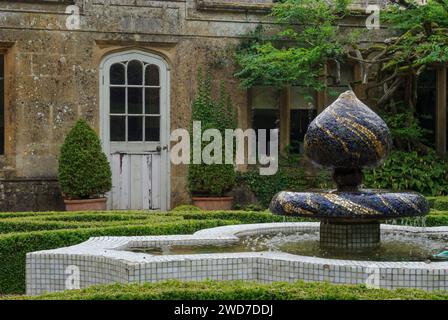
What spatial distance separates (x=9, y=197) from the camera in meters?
14.4

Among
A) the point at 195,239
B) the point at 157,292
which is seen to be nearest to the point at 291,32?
the point at 195,239

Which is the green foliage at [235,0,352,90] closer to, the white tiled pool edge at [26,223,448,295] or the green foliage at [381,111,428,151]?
the green foliage at [381,111,428,151]

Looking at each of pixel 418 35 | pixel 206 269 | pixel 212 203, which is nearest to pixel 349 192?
pixel 206 269

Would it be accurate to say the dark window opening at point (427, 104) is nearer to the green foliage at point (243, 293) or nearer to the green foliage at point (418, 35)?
the green foliage at point (418, 35)

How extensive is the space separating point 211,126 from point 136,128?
1.47 m

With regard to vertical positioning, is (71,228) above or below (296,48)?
below

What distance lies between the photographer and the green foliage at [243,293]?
4938mm

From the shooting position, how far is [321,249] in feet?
24.9

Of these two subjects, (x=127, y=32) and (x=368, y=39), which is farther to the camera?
(x=368, y=39)

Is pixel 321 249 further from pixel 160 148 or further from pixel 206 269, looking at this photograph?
pixel 160 148

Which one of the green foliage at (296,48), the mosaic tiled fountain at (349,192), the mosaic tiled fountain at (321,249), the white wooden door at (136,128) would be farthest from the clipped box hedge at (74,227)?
the green foliage at (296,48)
